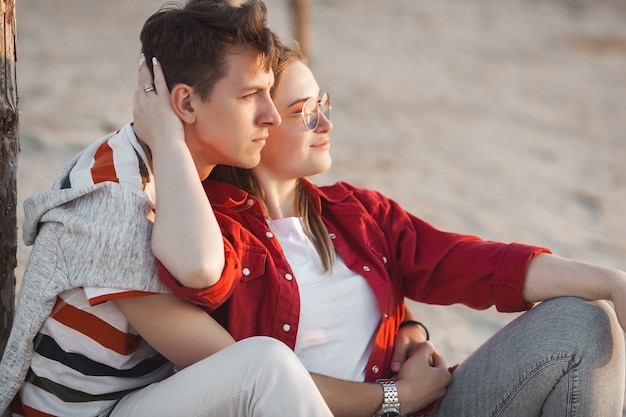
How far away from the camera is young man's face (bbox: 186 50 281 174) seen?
7.24 feet

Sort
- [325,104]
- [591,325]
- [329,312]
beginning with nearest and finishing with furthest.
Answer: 1. [591,325]
2. [329,312]
3. [325,104]

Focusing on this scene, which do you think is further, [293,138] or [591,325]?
[293,138]

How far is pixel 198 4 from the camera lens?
2201 mm

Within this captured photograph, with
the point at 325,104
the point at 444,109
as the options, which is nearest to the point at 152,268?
the point at 325,104

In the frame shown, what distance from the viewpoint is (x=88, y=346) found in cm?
210

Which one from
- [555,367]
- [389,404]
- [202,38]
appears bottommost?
[389,404]

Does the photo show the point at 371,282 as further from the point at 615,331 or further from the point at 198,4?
the point at 198,4

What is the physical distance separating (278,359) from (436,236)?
33.4 inches

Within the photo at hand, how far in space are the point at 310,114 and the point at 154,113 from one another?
0.53 metres

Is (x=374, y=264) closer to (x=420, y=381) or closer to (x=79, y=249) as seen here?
(x=420, y=381)

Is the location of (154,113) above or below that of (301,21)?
above

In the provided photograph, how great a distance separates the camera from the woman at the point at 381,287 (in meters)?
2.32

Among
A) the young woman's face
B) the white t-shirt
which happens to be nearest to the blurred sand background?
the white t-shirt

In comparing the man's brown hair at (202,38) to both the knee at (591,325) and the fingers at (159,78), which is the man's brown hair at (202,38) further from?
the knee at (591,325)
